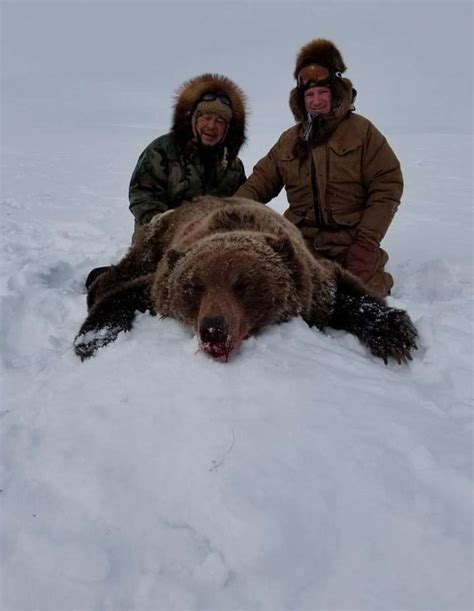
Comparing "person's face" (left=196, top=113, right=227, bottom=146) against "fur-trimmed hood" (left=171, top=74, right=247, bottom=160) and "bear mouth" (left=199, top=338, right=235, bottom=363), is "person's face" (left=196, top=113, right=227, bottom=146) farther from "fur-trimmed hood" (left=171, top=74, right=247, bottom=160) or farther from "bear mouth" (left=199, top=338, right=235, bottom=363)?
"bear mouth" (left=199, top=338, right=235, bottom=363)

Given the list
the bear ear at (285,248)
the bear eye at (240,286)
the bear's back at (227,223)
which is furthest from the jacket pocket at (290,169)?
the bear eye at (240,286)

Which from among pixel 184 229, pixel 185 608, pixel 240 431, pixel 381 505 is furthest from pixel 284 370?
pixel 184 229

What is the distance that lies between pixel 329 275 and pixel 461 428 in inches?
56.5

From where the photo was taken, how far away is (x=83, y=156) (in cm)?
2014

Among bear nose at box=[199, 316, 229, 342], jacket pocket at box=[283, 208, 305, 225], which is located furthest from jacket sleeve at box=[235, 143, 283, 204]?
bear nose at box=[199, 316, 229, 342]

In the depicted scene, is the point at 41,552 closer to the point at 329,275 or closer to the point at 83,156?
the point at 329,275

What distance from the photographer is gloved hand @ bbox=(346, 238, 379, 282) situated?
3.93 meters

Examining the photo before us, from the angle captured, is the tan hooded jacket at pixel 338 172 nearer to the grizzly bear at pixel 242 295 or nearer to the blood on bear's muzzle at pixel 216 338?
the grizzly bear at pixel 242 295

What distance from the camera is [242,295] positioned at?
2.46 metres

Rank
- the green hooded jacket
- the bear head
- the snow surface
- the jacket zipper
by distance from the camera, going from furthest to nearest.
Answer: the green hooded jacket, the jacket zipper, the bear head, the snow surface

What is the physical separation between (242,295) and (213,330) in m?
0.44

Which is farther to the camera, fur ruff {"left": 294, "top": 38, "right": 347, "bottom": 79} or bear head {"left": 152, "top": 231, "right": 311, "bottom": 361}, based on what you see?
fur ruff {"left": 294, "top": 38, "right": 347, "bottom": 79}

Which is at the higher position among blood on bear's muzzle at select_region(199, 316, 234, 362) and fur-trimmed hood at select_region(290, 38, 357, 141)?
fur-trimmed hood at select_region(290, 38, 357, 141)

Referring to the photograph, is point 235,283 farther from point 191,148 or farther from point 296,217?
point 191,148
